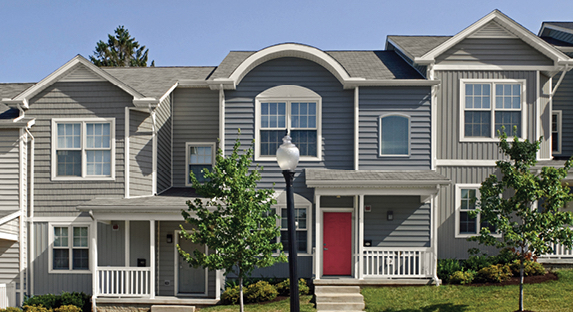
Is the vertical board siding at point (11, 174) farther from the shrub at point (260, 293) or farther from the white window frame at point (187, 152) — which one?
the shrub at point (260, 293)

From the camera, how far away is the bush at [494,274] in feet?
45.5

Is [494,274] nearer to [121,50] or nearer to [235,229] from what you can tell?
[235,229]

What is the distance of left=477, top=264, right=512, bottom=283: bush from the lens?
45.5 feet

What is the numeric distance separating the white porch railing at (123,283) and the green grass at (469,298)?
19.3 feet

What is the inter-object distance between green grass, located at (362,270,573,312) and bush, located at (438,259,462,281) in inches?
21.2

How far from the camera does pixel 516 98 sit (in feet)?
51.0

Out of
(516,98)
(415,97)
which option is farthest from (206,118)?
(516,98)

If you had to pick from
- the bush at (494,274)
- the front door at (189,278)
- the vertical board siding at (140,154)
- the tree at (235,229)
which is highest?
the vertical board siding at (140,154)

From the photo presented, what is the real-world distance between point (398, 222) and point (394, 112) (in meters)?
3.25

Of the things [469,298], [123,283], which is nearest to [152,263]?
[123,283]

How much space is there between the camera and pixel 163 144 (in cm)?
1606

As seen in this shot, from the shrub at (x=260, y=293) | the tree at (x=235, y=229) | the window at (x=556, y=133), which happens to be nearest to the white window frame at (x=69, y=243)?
the tree at (x=235, y=229)

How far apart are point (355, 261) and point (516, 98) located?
22.7 ft

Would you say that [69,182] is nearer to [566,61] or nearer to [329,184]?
[329,184]
